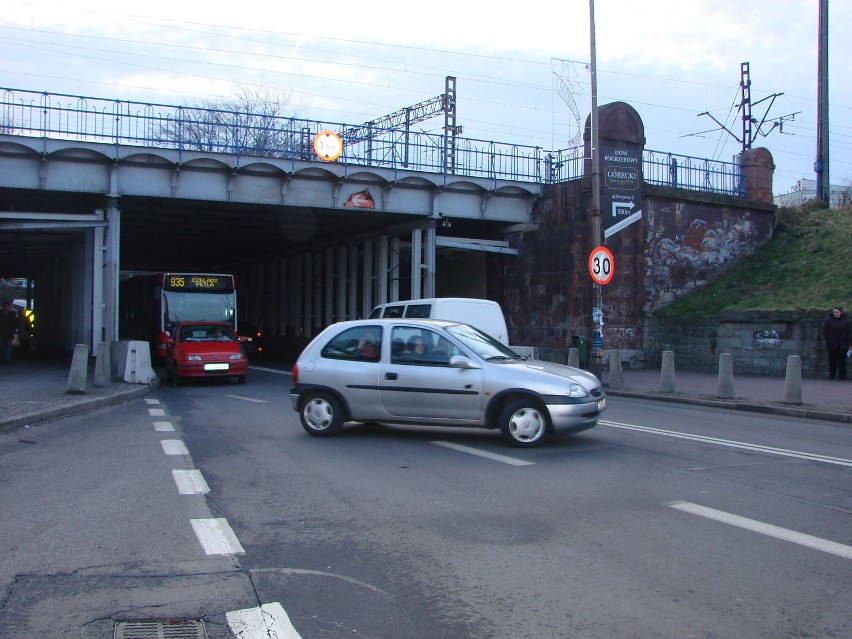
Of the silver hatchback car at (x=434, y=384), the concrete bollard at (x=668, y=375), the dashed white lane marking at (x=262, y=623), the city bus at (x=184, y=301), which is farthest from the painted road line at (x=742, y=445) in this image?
the city bus at (x=184, y=301)

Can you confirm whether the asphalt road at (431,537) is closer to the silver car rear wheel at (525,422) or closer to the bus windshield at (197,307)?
the silver car rear wheel at (525,422)

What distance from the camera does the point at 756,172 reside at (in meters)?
27.9

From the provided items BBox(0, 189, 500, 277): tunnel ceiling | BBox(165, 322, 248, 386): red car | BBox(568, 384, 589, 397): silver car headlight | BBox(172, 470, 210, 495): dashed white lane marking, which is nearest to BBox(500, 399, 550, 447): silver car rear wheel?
BBox(568, 384, 589, 397): silver car headlight

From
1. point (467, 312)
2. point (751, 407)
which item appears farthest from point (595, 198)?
point (751, 407)

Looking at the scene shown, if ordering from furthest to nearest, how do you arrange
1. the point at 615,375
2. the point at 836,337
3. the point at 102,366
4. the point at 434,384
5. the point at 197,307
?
1. the point at 197,307
2. the point at 836,337
3. the point at 615,375
4. the point at 102,366
5. the point at 434,384

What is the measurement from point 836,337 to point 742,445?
10.6 m

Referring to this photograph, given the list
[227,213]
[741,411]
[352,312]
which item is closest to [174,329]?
[227,213]

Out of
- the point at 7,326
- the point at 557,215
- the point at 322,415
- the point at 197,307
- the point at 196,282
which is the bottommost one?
the point at 322,415

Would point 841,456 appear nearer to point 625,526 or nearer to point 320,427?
point 625,526

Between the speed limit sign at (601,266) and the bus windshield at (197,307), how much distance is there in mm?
11166

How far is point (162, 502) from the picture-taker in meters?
6.95

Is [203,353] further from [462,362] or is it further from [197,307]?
[462,362]

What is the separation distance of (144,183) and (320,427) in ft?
48.9

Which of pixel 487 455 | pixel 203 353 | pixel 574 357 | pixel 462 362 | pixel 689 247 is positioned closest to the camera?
pixel 487 455
